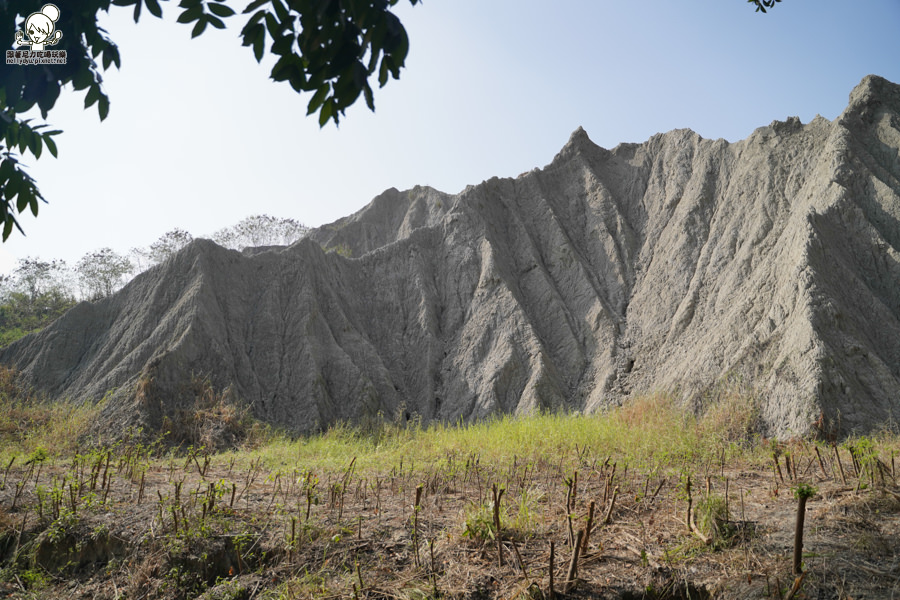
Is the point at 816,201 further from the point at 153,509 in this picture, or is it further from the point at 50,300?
the point at 50,300

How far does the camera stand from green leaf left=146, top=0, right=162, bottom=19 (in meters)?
2.54

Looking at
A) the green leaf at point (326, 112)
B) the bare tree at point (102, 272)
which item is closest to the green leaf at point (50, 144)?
the green leaf at point (326, 112)

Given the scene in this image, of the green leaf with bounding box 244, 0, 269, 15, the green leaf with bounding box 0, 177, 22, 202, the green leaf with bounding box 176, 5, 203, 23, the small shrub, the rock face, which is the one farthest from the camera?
the rock face

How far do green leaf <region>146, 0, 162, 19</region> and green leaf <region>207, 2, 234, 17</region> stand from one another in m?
0.26

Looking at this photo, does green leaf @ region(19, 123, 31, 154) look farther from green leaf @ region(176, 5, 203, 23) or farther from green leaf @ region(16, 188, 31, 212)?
green leaf @ region(176, 5, 203, 23)

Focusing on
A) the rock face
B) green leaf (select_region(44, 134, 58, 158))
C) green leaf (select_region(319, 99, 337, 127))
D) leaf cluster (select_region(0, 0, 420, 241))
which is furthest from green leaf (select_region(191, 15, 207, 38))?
the rock face

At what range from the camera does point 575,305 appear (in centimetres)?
2109

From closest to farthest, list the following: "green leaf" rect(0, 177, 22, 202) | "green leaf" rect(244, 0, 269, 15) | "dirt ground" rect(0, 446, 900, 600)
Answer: "green leaf" rect(244, 0, 269, 15) < "green leaf" rect(0, 177, 22, 202) < "dirt ground" rect(0, 446, 900, 600)

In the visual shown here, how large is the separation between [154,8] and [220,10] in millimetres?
331

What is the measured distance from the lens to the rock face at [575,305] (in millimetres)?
13539

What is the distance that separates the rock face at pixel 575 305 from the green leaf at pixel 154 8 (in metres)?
12.3

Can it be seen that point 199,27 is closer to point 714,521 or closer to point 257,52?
point 257,52

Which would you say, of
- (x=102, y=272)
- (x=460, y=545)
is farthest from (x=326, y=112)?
(x=102, y=272)

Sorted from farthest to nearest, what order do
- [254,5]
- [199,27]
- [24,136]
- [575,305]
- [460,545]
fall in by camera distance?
[575,305]
[460,545]
[24,136]
[199,27]
[254,5]
